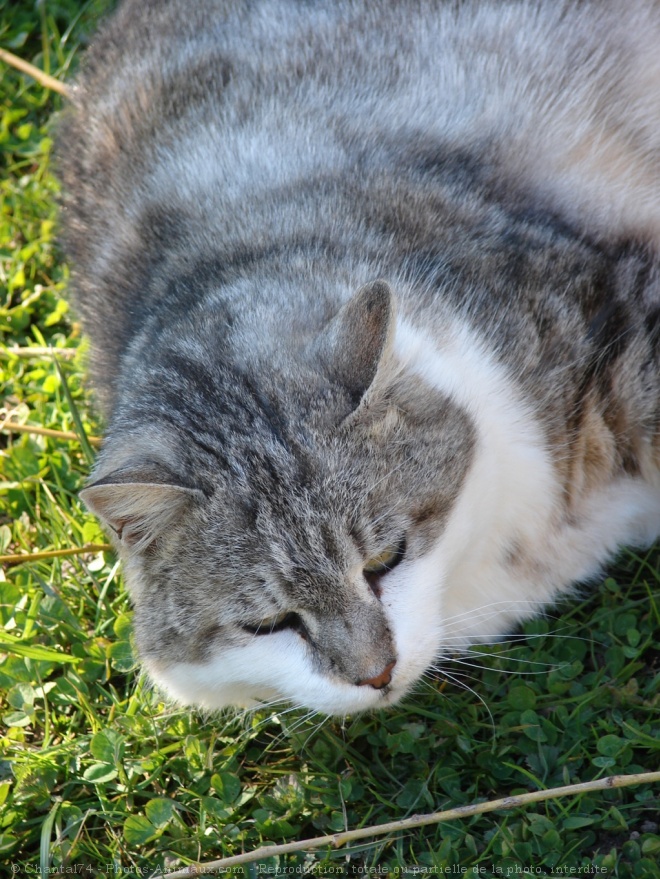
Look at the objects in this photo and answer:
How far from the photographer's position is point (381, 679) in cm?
222

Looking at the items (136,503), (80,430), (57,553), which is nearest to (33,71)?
(80,430)

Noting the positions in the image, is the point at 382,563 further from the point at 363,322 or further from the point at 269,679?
the point at 363,322

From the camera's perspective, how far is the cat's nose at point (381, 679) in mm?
2209

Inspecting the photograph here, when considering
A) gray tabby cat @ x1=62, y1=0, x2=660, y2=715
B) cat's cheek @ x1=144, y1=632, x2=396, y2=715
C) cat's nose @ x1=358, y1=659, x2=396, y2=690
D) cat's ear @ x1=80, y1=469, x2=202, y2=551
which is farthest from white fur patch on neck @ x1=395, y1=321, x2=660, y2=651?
cat's ear @ x1=80, y1=469, x2=202, y2=551

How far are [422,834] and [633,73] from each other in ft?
8.53

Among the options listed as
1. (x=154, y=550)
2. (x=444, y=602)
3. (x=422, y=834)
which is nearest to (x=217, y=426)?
(x=154, y=550)

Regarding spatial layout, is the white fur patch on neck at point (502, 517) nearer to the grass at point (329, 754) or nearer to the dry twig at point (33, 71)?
the grass at point (329, 754)

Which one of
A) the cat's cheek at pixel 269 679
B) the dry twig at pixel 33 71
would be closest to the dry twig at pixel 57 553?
the cat's cheek at pixel 269 679

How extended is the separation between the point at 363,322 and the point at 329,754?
124 cm

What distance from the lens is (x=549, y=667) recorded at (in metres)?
2.70

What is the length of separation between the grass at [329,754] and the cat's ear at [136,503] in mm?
658

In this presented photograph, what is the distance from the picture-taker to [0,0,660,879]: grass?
240 cm

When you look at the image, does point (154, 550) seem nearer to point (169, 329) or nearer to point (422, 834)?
point (169, 329)

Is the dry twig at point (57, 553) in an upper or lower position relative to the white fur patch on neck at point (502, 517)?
lower
